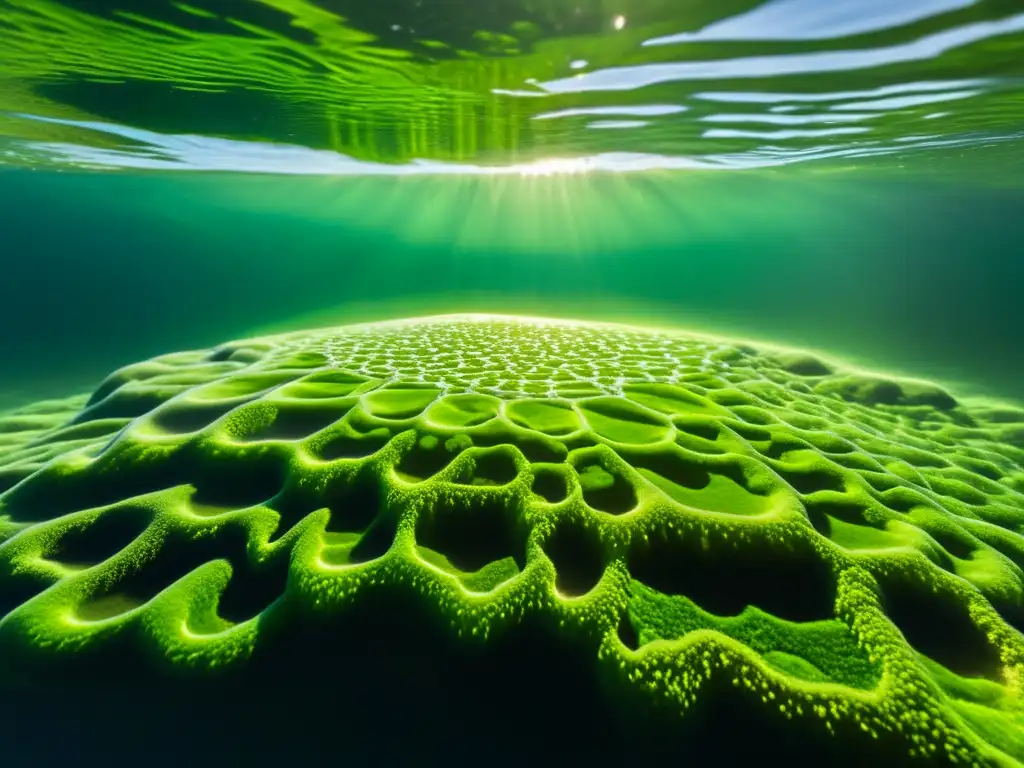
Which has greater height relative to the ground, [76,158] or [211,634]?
[76,158]

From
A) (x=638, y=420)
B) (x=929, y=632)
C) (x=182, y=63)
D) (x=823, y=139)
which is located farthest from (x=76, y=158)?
(x=929, y=632)

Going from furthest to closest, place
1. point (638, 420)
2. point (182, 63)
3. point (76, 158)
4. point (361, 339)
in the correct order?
1. point (76, 158)
2. point (361, 339)
3. point (182, 63)
4. point (638, 420)

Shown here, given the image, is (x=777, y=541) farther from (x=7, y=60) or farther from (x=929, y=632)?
(x=7, y=60)

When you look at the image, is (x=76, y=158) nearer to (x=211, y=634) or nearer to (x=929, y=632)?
(x=211, y=634)

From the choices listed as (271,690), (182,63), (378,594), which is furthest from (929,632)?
(182,63)

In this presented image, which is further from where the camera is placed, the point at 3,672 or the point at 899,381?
the point at 899,381

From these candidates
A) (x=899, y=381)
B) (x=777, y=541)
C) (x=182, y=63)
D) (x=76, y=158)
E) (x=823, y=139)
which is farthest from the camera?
(x=76, y=158)

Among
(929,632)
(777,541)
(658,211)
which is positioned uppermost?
(777,541)
